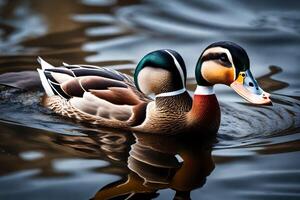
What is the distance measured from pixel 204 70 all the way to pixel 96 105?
0.88m

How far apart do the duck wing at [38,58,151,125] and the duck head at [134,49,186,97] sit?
149 mm

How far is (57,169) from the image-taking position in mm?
5492

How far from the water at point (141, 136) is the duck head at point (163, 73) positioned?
361 millimetres

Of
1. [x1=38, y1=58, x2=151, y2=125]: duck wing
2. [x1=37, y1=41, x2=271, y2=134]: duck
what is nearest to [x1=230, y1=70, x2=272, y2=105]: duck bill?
[x1=37, y1=41, x2=271, y2=134]: duck

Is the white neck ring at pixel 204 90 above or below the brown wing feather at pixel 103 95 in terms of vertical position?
above

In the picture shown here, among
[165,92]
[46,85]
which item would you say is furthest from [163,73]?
[46,85]

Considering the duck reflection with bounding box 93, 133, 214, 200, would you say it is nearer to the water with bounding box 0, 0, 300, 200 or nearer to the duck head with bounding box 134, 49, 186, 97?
the water with bounding box 0, 0, 300, 200

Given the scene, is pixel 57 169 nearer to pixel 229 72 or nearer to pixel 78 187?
pixel 78 187

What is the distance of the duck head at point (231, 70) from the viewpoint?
582 cm

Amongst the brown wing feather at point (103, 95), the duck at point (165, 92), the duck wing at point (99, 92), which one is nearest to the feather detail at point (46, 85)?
the duck wing at point (99, 92)

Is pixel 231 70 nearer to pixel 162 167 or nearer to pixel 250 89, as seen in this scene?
pixel 250 89

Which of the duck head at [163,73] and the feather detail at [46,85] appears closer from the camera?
the duck head at [163,73]

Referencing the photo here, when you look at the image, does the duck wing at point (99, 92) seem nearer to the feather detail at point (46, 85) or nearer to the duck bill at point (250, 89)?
the feather detail at point (46, 85)

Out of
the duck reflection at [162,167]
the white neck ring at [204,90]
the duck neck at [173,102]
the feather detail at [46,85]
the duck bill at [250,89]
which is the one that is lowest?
the duck reflection at [162,167]
